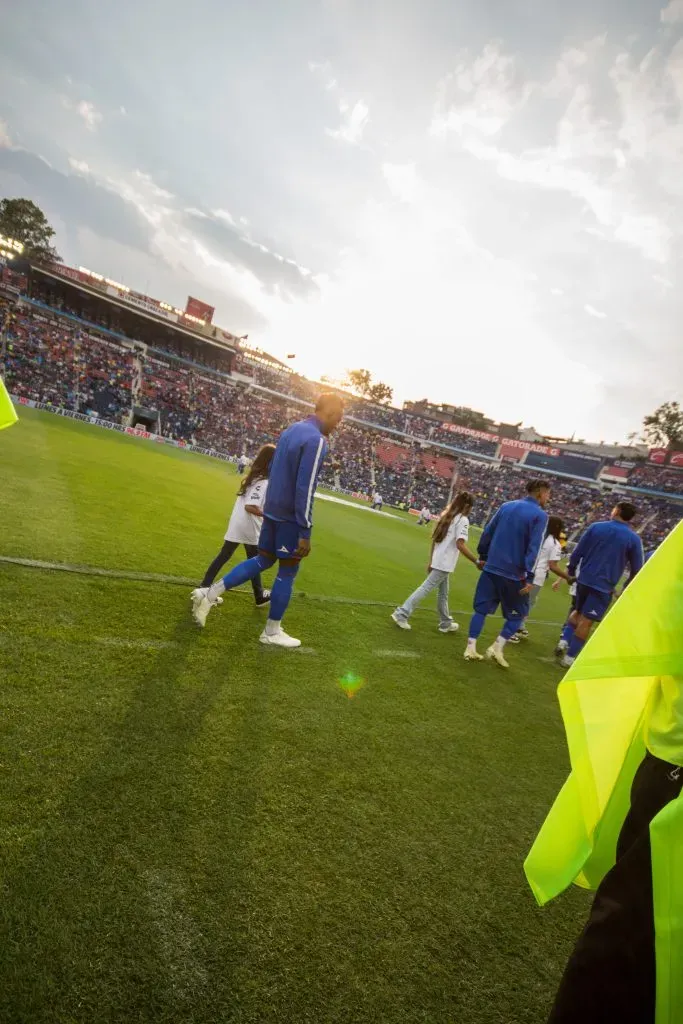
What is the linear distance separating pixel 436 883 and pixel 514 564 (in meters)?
3.58

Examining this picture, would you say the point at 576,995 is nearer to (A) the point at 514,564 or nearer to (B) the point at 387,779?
(B) the point at 387,779

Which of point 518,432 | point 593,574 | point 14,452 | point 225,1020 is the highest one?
point 518,432

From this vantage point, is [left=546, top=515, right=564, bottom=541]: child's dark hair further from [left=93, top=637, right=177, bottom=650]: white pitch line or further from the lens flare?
[left=93, top=637, right=177, bottom=650]: white pitch line

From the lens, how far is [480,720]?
4.03 meters

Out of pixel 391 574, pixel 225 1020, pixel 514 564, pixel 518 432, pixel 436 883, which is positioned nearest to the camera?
pixel 225 1020

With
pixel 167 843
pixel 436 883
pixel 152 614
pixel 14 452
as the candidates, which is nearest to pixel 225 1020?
pixel 167 843

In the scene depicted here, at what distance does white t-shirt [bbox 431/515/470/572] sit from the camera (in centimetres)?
594

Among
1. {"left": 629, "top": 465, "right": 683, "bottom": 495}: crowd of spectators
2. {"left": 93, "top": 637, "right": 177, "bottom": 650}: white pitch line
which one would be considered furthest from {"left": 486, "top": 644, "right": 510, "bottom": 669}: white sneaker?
{"left": 629, "top": 465, "right": 683, "bottom": 495}: crowd of spectators

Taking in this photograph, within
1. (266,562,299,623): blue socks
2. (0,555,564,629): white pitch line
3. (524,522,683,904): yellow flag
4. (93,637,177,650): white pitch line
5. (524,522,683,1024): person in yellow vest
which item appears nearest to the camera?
(524,522,683,1024): person in yellow vest

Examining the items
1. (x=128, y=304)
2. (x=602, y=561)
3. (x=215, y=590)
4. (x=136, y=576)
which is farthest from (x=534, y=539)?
(x=128, y=304)

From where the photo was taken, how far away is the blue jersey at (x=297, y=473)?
3932 millimetres

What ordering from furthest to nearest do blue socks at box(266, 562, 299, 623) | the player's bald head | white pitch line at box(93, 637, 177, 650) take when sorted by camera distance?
blue socks at box(266, 562, 299, 623)
the player's bald head
white pitch line at box(93, 637, 177, 650)

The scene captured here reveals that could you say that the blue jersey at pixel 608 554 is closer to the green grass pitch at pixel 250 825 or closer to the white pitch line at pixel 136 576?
the green grass pitch at pixel 250 825

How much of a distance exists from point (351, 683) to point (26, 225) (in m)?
65.8
